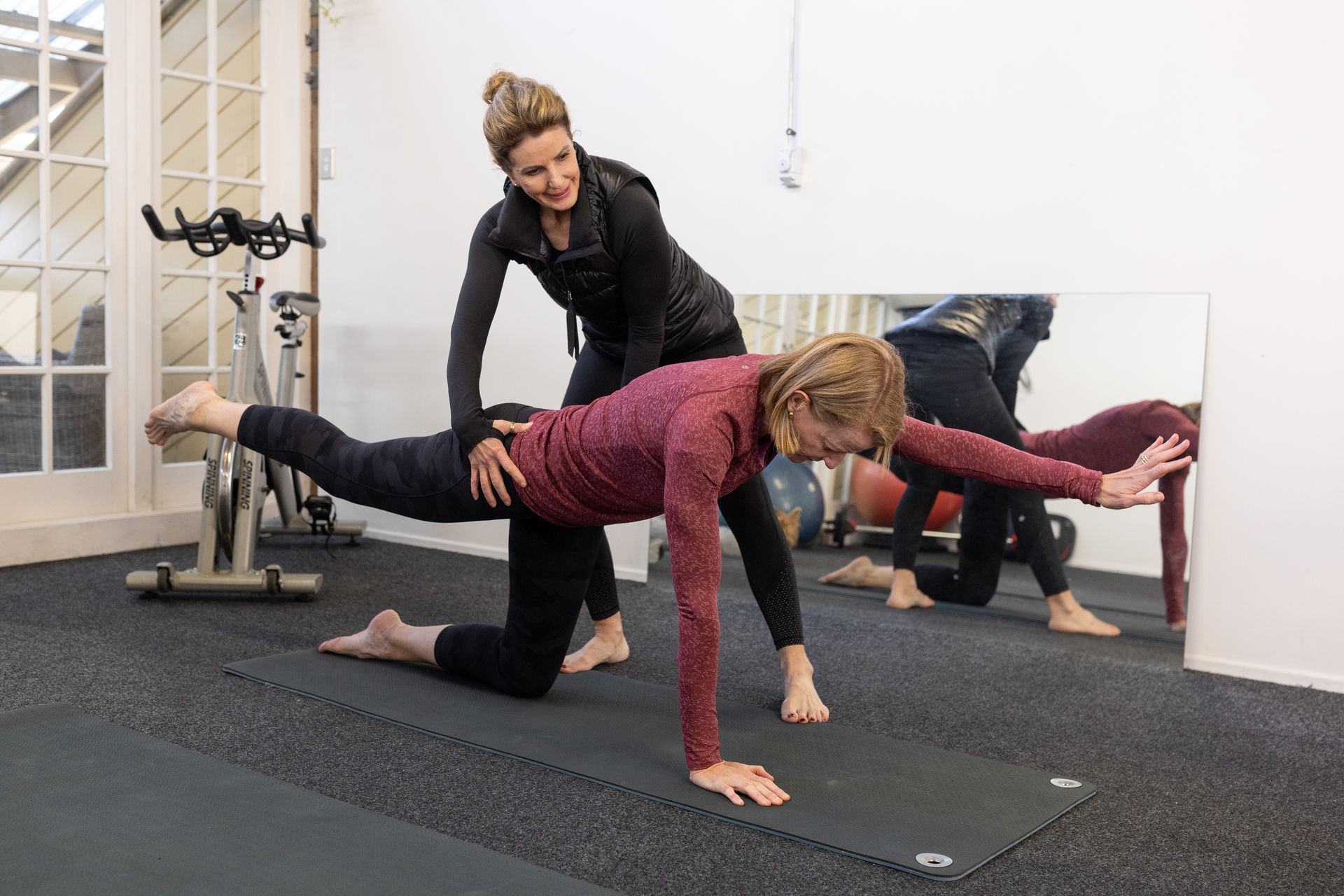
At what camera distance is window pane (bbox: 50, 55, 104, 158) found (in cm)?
385

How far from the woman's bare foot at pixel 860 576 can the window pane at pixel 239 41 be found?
2.94 m

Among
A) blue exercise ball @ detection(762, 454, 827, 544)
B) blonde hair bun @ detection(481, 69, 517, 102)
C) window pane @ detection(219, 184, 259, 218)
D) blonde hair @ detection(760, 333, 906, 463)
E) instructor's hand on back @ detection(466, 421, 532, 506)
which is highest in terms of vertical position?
window pane @ detection(219, 184, 259, 218)

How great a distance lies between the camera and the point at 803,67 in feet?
11.1

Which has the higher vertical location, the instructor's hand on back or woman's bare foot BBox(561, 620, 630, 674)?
the instructor's hand on back

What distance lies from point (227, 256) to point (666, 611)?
230 cm

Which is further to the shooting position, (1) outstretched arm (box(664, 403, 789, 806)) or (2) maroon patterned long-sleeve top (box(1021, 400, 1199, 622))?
(2) maroon patterned long-sleeve top (box(1021, 400, 1199, 622))

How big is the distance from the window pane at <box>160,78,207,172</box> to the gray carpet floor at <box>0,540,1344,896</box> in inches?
59.1

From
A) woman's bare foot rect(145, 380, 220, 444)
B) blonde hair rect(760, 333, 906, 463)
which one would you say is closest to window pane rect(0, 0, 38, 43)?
woman's bare foot rect(145, 380, 220, 444)

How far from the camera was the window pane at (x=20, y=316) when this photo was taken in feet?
12.3

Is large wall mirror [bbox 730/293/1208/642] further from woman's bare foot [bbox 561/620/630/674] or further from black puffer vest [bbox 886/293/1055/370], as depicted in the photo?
woman's bare foot [bbox 561/620/630/674]

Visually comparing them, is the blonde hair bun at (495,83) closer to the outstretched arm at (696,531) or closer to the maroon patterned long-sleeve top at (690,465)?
the maroon patterned long-sleeve top at (690,465)

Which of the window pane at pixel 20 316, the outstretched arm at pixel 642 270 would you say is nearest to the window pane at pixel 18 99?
the window pane at pixel 20 316

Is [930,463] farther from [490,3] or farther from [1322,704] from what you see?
[490,3]

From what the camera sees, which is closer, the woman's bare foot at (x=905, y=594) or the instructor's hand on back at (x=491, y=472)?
the instructor's hand on back at (x=491, y=472)
